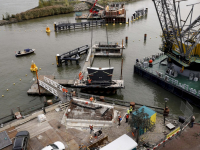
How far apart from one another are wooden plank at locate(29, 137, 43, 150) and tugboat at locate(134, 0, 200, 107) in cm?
2286

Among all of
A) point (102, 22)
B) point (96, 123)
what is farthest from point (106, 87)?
point (102, 22)

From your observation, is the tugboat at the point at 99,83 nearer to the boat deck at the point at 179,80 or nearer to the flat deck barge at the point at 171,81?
the flat deck barge at the point at 171,81

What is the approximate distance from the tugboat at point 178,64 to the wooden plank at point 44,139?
21.9 metres

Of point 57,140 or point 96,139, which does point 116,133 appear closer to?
point 96,139

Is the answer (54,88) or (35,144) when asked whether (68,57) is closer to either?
(54,88)

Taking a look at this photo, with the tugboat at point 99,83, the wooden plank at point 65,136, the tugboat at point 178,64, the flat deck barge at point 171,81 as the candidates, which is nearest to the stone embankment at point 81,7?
the flat deck barge at point 171,81

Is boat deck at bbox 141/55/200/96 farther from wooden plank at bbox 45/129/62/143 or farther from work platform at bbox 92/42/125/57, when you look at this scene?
wooden plank at bbox 45/129/62/143

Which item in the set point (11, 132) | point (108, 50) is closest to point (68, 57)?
point (108, 50)

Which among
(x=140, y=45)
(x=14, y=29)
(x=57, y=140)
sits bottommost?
(x=57, y=140)

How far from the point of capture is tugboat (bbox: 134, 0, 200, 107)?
106ft

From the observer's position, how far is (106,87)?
32688 mm

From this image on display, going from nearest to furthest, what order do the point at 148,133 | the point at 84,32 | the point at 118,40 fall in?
the point at 148,133, the point at 118,40, the point at 84,32

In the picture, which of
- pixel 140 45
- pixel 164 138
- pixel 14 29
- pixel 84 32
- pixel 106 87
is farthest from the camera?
pixel 14 29

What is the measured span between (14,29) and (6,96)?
1892 inches
